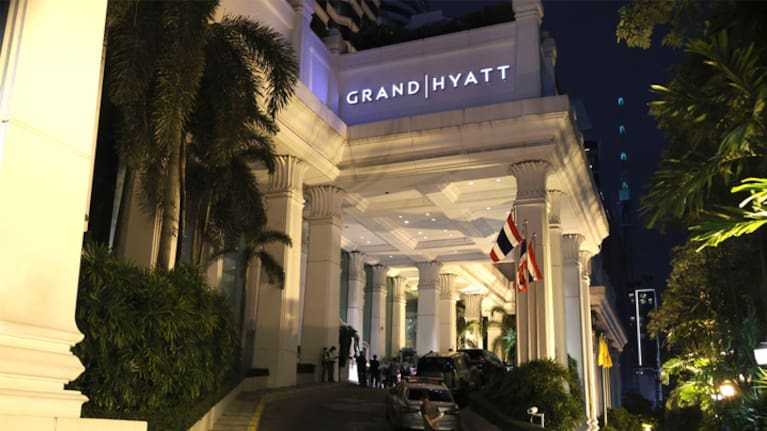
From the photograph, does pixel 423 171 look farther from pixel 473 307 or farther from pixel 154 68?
pixel 473 307

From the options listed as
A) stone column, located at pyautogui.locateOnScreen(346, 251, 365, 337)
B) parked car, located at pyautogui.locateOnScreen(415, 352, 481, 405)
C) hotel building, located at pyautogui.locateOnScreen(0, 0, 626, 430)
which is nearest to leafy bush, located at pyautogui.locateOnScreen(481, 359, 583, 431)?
parked car, located at pyautogui.locateOnScreen(415, 352, 481, 405)

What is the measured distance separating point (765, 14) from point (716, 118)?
124 centimetres

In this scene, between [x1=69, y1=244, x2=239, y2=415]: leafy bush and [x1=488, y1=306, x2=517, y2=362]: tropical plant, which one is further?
[x1=488, y1=306, x2=517, y2=362]: tropical plant

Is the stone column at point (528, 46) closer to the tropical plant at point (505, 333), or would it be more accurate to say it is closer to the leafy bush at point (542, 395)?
the leafy bush at point (542, 395)

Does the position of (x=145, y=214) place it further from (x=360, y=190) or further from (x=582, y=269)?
(x=582, y=269)

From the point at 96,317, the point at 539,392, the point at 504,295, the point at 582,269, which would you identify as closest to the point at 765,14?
the point at 96,317

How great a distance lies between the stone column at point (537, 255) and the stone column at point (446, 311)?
18.4 meters

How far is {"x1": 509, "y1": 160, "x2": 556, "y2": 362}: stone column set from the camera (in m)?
23.7

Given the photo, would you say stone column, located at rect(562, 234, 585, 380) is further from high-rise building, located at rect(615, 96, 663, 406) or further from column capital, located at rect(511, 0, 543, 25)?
high-rise building, located at rect(615, 96, 663, 406)

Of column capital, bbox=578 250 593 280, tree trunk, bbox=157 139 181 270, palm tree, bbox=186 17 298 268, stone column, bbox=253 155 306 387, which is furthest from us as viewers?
column capital, bbox=578 250 593 280

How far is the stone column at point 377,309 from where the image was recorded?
142ft

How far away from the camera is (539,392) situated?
19.3m

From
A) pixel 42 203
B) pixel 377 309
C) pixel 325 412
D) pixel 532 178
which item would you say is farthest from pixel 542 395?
pixel 377 309

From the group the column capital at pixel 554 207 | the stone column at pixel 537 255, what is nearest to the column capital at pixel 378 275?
the column capital at pixel 554 207
